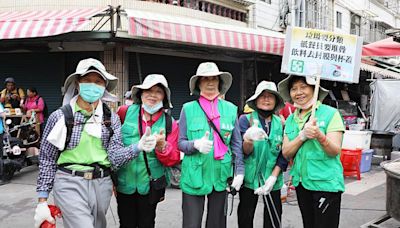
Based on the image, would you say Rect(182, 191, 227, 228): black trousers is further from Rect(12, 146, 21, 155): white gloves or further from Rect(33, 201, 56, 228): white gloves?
Rect(12, 146, 21, 155): white gloves

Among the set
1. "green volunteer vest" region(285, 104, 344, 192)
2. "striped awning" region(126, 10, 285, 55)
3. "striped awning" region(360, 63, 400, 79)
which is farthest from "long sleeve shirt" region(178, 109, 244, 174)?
"striped awning" region(360, 63, 400, 79)

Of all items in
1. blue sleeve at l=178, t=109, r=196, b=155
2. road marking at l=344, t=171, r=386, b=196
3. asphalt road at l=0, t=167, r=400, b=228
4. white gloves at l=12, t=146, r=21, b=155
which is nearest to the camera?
blue sleeve at l=178, t=109, r=196, b=155

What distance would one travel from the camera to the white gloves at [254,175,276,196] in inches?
134

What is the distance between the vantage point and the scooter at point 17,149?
7.61m

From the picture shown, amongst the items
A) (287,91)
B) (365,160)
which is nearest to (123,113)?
(287,91)

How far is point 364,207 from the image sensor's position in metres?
6.12

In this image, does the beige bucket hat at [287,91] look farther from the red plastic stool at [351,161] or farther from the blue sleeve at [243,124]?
the red plastic stool at [351,161]

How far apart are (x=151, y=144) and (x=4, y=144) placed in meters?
5.78

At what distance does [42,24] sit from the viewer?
25.7ft

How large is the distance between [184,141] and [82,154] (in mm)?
763

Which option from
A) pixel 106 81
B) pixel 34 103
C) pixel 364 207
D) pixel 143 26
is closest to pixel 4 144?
pixel 34 103

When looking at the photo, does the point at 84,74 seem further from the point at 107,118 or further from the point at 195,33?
the point at 195,33

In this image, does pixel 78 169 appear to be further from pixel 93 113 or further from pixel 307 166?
pixel 307 166

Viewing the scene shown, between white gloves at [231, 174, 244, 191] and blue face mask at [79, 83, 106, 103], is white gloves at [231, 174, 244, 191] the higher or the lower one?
the lower one
